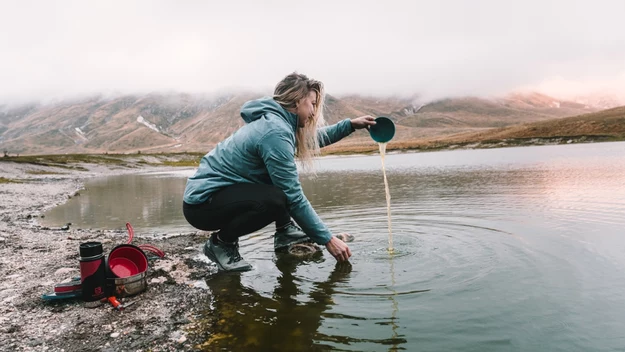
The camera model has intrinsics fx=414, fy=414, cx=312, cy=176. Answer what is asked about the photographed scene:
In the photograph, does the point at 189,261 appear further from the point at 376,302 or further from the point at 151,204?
the point at 151,204

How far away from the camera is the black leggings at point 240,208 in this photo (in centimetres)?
601

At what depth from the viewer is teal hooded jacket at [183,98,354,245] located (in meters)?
5.50

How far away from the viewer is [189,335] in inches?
178

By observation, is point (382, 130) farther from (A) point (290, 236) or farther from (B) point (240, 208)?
(B) point (240, 208)

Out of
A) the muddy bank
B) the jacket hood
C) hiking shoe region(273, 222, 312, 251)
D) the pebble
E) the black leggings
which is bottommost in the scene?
the muddy bank

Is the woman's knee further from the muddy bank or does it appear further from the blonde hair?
the muddy bank

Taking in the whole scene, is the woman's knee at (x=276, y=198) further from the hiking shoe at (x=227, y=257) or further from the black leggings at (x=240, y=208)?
the hiking shoe at (x=227, y=257)

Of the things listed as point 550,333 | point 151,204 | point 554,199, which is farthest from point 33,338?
point 151,204

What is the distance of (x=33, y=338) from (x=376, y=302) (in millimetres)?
3896

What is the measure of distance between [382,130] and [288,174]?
2.48m

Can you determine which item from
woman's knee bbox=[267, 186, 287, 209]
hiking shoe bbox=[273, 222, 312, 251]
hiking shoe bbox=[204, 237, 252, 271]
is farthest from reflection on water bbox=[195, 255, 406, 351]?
hiking shoe bbox=[273, 222, 312, 251]

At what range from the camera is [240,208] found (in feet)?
20.0

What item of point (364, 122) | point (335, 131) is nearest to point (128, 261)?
point (335, 131)

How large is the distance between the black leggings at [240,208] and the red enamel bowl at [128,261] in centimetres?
90
